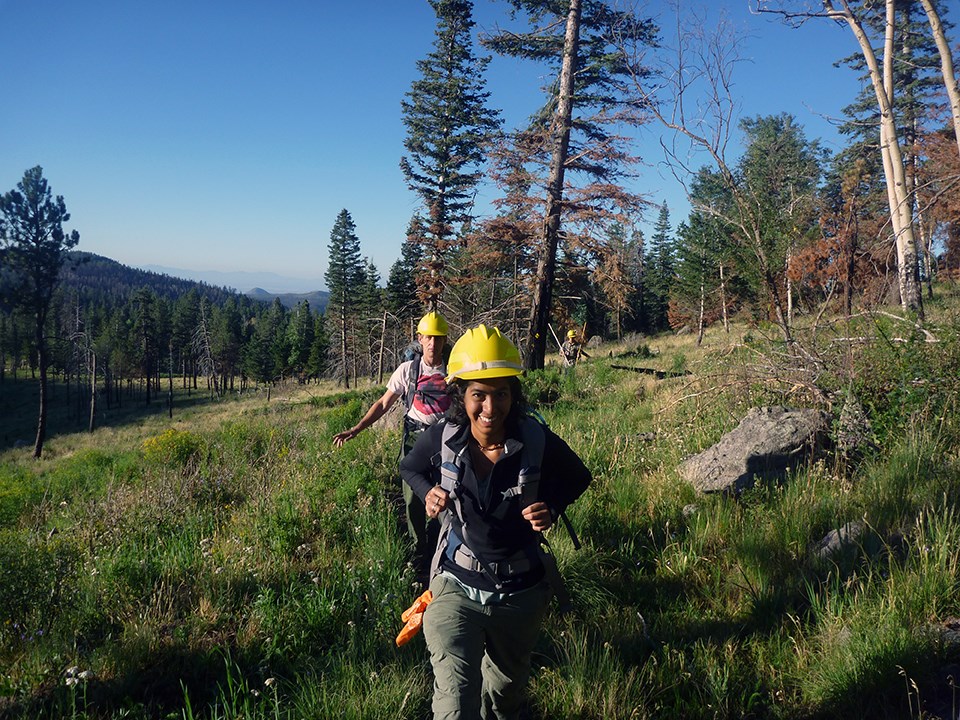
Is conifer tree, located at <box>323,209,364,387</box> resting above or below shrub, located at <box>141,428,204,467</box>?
above

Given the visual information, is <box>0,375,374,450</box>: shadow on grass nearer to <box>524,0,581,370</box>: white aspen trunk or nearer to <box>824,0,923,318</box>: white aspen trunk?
<box>524,0,581,370</box>: white aspen trunk

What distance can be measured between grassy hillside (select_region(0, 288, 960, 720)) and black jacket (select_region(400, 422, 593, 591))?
0.70 m

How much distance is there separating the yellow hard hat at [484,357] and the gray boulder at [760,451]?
287cm

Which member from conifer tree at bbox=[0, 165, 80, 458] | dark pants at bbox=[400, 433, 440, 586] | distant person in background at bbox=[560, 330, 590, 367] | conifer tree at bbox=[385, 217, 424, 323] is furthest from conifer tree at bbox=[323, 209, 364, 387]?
dark pants at bbox=[400, 433, 440, 586]

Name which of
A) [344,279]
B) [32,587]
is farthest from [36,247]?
[32,587]

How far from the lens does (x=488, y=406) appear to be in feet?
7.72

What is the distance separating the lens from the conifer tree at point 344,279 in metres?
47.4

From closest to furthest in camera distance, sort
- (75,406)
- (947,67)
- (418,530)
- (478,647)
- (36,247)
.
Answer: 1. (478,647)
2. (418,530)
3. (947,67)
4. (36,247)
5. (75,406)

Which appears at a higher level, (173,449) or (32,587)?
(32,587)

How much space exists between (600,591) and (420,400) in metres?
1.96

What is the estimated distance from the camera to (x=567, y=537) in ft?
12.7

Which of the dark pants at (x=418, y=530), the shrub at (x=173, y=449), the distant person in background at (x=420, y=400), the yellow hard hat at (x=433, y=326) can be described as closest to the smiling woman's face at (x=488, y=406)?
the distant person in background at (x=420, y=400)

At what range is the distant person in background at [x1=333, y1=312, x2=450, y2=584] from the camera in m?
4.22

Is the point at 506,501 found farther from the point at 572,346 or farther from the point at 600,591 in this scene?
the point at 572,346
